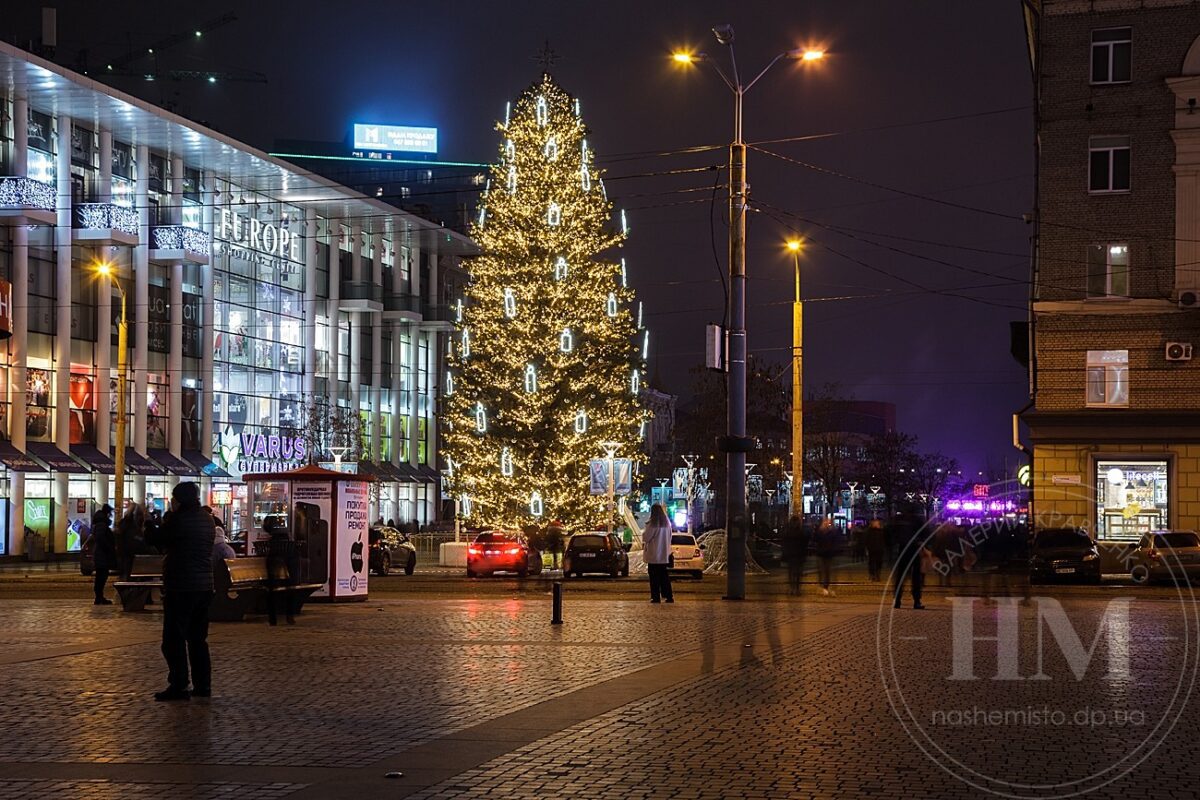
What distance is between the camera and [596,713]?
13.0 m

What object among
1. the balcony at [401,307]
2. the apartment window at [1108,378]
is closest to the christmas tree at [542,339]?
the apartment window at [1108,378]

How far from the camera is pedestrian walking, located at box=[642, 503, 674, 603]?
28.7 m

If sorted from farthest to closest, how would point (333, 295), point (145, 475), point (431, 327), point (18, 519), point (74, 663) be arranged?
point (431, 327)
point (333, 295)
point (145, 475)
point (18, 519)
point (74, 663)

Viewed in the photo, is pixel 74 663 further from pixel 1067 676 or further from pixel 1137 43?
pixel 1137 43

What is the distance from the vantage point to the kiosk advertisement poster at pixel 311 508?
2897 cm

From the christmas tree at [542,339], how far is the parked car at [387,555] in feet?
10.8

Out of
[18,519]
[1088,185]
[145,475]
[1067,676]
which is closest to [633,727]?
[1067,676]

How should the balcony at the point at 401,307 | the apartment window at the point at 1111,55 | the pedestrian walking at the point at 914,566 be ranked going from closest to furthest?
1. the pedestrian walking at the point at 914,566
2. the apartment window at the point at 1111,55
3. the balcony at the point at 401,307

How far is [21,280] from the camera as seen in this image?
194ft

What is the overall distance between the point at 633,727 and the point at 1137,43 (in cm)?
3826

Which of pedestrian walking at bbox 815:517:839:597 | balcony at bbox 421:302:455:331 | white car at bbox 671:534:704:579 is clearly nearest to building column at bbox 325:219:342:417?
balcony at bbox 421:302:455:331

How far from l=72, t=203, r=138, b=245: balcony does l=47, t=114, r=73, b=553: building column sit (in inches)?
26.2

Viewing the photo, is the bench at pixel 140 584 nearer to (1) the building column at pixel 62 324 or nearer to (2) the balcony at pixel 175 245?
(1) the building column at pixel 62 324

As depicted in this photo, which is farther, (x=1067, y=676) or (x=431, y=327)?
(x=431, y=327)
